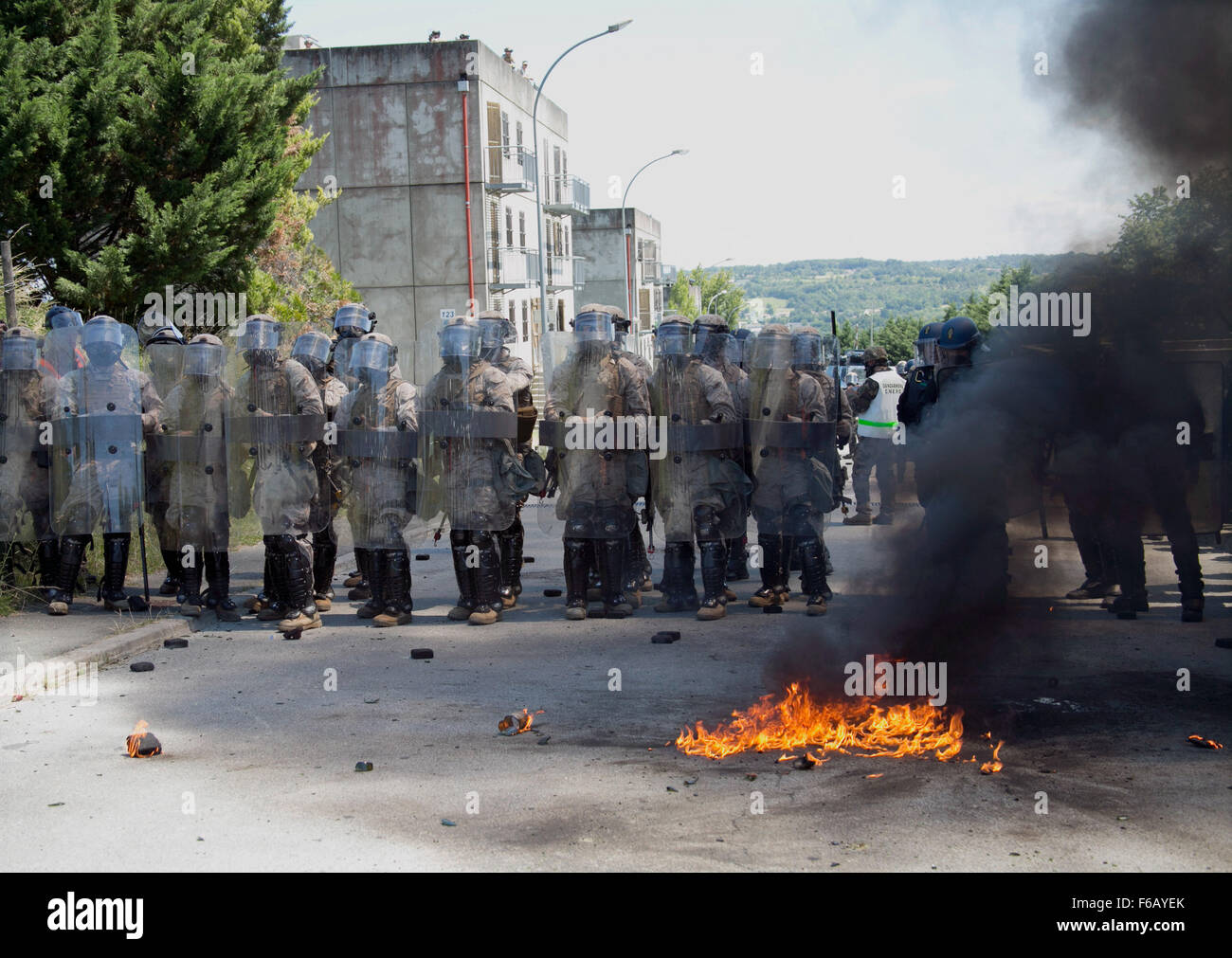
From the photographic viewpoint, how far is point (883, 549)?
24.6ft

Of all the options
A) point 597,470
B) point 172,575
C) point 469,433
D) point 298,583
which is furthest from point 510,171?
point 298,583

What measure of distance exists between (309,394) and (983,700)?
5.08m

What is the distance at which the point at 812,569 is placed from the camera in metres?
9.09

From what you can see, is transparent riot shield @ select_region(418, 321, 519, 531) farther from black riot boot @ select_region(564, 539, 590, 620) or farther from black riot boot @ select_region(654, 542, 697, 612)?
black riot boot @ select_region(654, 542, 697, 612)

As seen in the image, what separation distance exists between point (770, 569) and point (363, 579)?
11.2ft

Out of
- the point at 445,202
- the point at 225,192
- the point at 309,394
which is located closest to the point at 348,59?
the point at 445,202

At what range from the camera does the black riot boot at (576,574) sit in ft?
30.0

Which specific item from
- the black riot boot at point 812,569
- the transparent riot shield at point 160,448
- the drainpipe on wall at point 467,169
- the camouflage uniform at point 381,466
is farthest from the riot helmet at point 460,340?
the drainpipe on wall at point 467,169

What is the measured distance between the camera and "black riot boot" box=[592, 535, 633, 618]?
29.8 ft

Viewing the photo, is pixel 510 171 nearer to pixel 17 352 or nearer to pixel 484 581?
pixel 17 352

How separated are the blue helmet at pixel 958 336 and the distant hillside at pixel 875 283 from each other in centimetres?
26

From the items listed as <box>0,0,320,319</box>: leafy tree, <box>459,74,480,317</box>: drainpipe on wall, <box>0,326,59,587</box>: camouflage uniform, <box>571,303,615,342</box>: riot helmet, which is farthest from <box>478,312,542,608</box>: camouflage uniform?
<box>459,74,480,317</box>: drainpipe on wall

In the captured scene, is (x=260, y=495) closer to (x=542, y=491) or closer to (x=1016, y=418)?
(x=542, y=491)

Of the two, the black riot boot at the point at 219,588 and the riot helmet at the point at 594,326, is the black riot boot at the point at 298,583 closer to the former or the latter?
the black riot boot at the point at 219,588
